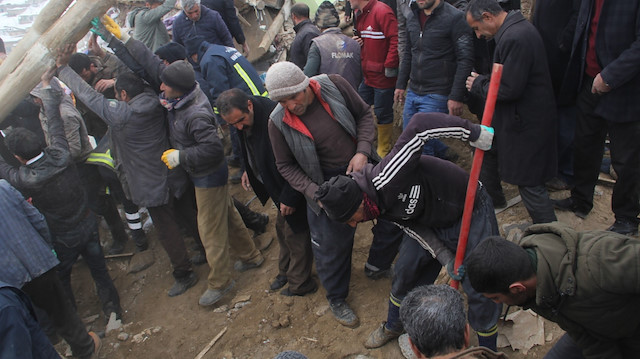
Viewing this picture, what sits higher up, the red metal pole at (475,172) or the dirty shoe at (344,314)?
the red metal pole at (475,172)

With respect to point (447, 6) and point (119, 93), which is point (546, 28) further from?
point (119, 93)

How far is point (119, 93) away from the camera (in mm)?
4547

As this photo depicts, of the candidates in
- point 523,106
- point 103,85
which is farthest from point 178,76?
point 523,106

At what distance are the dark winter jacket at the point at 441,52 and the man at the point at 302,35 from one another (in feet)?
5.05

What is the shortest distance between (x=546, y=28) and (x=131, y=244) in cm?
603

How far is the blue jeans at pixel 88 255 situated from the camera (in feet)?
15.1

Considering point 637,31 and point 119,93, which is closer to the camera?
point 637,31

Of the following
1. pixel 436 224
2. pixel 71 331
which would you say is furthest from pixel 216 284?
pixel 436 224

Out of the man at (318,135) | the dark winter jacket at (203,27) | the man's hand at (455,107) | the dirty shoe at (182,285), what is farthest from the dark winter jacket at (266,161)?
the dark winter jacket at (203,27)

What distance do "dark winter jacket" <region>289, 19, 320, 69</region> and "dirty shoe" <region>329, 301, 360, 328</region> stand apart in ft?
11.6

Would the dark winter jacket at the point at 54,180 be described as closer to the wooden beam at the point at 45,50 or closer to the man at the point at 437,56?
the wooden beam at the point at 45,50

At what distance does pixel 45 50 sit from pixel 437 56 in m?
3.85

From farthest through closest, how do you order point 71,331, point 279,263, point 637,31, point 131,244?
point 131,244
point 279,263
point 71,331
point 637,31

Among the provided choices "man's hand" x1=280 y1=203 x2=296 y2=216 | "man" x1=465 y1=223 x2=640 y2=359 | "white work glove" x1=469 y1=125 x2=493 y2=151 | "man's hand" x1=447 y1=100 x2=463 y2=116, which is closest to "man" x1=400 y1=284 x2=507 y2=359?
"man" x1=465 y1=223 x2=640 y2=359
